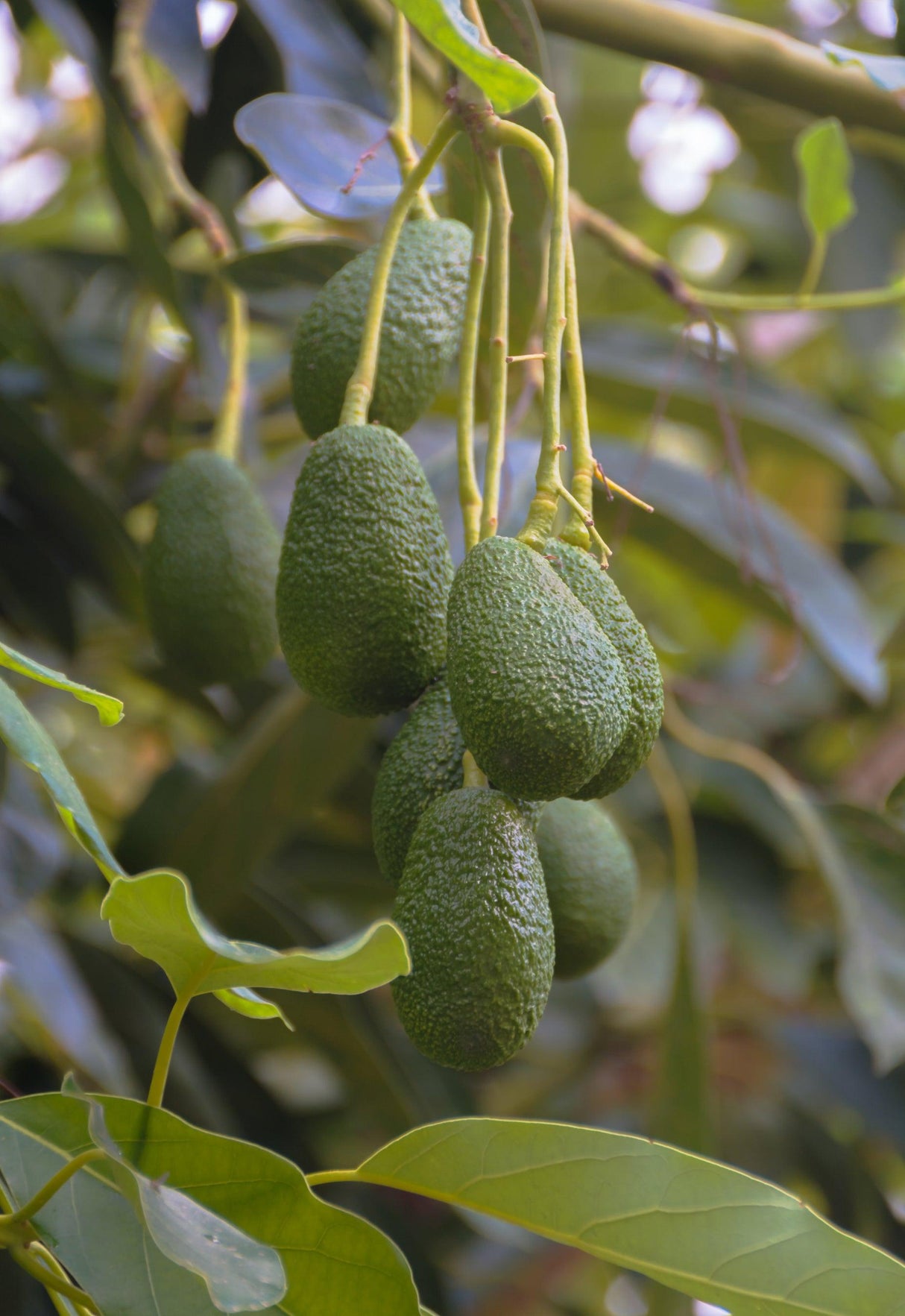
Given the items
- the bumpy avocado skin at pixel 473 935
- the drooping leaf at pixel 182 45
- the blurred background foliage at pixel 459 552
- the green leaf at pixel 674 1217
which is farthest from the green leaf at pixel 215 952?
the drooping leaf at pixel 182 45

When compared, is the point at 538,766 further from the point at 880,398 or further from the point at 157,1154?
the point at 880,398

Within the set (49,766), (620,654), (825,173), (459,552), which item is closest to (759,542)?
(825,173)

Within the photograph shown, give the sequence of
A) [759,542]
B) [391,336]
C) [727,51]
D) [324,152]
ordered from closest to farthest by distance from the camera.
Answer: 1. [391,336]
2. [324,152]
3. [727,51]
4. [759,542]

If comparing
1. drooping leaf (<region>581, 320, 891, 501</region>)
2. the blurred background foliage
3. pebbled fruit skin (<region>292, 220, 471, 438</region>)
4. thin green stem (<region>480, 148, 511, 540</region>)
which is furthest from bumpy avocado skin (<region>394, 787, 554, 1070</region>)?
drooping leaf (<region>581, 320, 891, 501</region>)

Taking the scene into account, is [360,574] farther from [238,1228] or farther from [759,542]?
[759,542]

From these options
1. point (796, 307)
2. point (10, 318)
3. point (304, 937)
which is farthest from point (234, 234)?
point (304, 937)

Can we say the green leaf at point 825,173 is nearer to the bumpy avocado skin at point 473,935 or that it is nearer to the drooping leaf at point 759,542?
the drooping leaf at point 759,542

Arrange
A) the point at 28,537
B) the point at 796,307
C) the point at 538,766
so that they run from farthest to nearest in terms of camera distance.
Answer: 1. the point at 28,537
2. the point at 796,307
3. the point at 538,766
